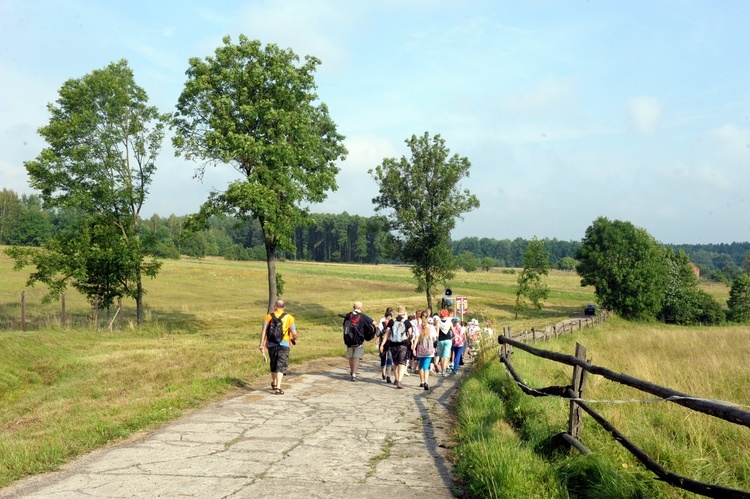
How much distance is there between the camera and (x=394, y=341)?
13.3 meters

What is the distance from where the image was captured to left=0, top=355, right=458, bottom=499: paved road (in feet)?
19.2

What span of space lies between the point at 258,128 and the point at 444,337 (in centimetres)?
1716

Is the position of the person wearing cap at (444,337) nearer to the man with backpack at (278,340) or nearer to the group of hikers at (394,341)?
the group of hikers at (394,341)

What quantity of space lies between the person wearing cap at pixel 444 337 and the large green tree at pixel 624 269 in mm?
49843

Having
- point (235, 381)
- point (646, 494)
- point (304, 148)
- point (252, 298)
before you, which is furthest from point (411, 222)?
point (646, 494)

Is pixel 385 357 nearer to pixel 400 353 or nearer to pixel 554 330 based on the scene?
pixel 400 353

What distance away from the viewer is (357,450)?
7.39 metres

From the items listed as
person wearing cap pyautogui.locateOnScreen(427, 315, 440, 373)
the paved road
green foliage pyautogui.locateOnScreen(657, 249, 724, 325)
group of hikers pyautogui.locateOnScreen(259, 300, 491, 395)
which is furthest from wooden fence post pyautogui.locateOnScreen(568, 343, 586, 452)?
green foliage pyautogui.locateOnScreen(657, 249, 724, 325)

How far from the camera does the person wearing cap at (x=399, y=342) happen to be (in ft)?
43.4

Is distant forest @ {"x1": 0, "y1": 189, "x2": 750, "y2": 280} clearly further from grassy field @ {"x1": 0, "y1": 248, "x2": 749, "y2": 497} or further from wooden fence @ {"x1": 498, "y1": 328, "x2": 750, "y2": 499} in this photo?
wooden fence @ {"x1": 498, "y1": 328, "x2": 750, "y2": 499}

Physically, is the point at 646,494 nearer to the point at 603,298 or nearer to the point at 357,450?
the point at 357,450

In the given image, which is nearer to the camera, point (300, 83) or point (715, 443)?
point (715, 443)

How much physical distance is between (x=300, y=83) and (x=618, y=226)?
48065mm

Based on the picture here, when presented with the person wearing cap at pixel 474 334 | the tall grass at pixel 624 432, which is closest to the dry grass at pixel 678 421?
the tall grass at pixel 624 432
